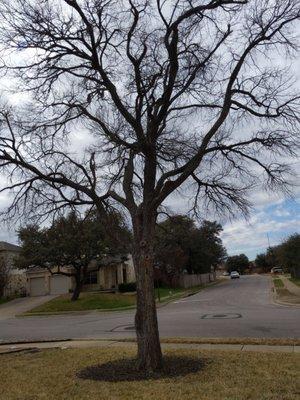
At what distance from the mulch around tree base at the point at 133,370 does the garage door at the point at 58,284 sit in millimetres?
43952

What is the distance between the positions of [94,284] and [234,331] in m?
38.4

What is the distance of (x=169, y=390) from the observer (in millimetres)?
7898

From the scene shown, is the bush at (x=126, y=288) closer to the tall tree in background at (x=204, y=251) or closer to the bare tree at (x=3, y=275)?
the bare tree at (x=3, y=275)

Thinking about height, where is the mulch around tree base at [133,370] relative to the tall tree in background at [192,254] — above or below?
below

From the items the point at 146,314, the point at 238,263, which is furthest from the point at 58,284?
the point at 238,263

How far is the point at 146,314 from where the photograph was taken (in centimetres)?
959

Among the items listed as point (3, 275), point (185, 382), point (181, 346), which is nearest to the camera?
point (185, 382)

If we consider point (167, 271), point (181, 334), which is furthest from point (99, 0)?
point (167, 271)

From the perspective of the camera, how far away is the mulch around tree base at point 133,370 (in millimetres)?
9133

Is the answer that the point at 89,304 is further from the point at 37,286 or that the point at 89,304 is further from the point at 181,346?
the point at 181,346

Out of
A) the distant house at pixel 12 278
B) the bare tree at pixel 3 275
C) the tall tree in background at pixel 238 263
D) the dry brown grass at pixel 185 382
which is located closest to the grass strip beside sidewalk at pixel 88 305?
the bare tree at pixel 3 275

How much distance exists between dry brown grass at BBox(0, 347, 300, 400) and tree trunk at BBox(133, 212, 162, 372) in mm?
776

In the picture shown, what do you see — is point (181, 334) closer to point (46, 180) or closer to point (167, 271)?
point (46, 180)

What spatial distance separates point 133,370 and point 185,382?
60.8 inches
